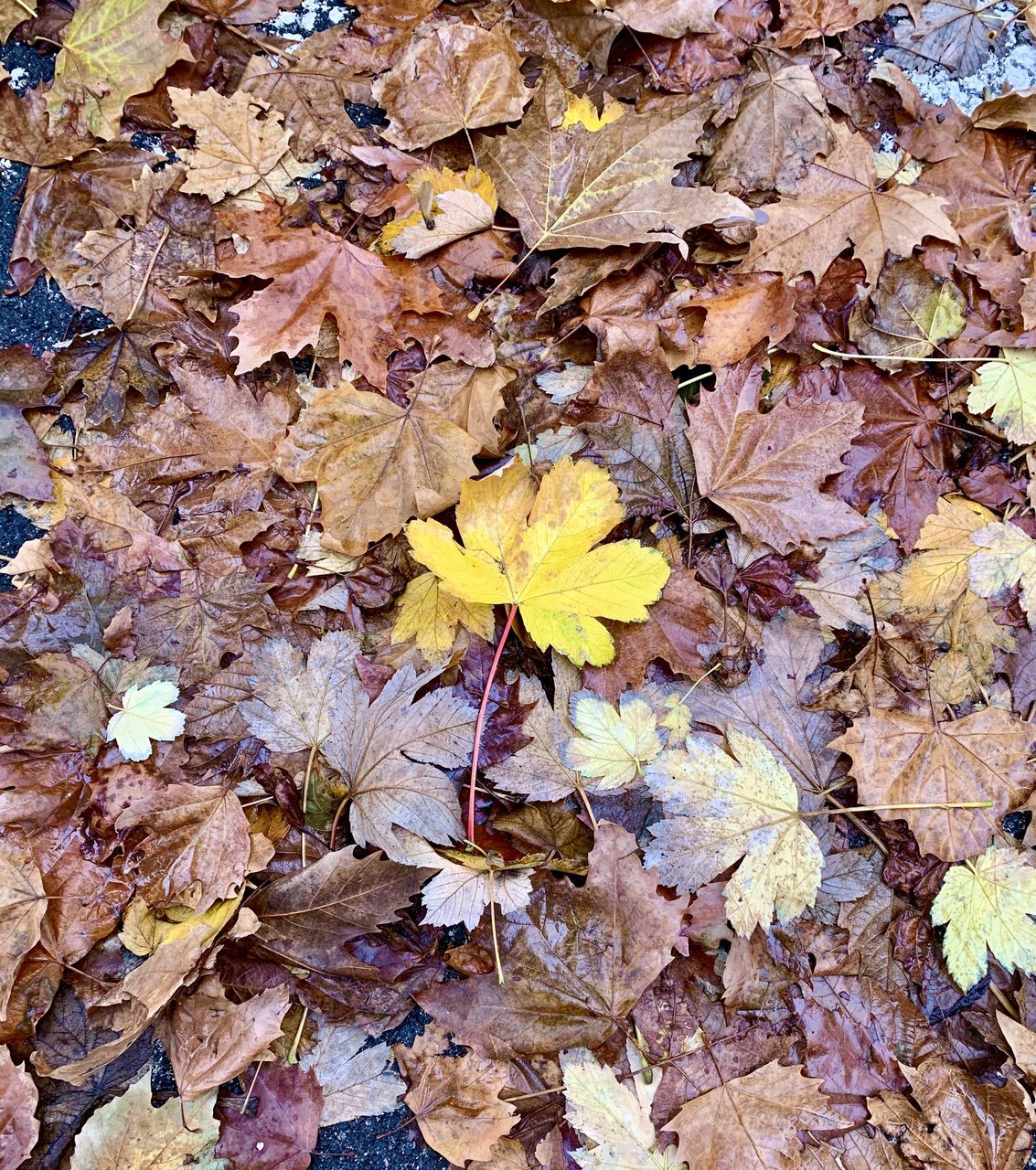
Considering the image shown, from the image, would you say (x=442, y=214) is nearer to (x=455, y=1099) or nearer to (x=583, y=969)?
(x=583, y=969)

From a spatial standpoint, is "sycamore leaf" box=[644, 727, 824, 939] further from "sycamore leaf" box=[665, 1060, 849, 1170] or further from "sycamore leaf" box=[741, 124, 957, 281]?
"sycamore leaf" box=[741, 124, 957, 281]

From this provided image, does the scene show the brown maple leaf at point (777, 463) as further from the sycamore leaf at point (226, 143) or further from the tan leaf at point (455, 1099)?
the tan leaf at point (455, 1099)

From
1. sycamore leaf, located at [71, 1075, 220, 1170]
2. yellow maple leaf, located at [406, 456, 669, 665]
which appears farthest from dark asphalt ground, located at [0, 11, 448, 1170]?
sycamore leaf, located at [71, 1075, 220, 1170]

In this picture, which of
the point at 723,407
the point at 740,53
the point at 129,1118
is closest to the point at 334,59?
the point at 740,53

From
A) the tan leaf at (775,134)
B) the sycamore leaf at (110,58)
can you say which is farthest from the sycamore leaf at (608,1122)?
the sycamore leaf at (110,58)

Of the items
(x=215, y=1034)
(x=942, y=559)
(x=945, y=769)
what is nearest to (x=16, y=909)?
(x=215, y=1034)

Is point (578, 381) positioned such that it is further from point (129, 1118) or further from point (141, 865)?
point (129, 1118)

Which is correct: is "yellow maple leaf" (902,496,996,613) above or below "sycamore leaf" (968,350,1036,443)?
below
